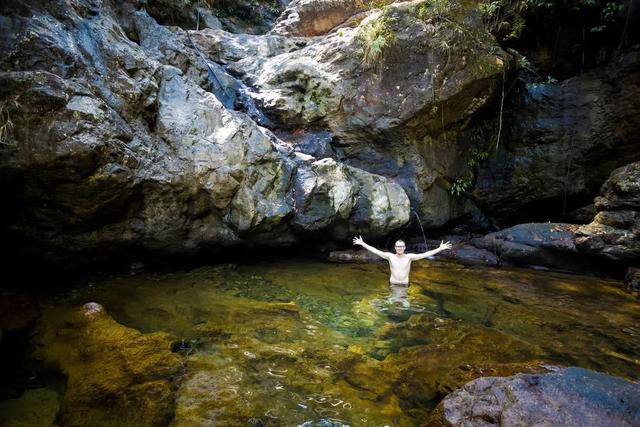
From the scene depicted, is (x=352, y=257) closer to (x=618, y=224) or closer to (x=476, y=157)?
(x=476, y=157)

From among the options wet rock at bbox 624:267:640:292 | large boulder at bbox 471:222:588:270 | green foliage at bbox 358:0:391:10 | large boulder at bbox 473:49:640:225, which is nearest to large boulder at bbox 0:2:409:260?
large boulder at bbox 471:222:588:270

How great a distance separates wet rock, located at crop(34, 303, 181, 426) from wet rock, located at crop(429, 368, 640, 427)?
8.01ft

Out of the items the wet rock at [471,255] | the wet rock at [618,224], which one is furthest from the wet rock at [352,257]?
the wet rock at [618,224]

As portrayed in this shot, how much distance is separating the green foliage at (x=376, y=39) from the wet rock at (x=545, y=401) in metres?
8.87

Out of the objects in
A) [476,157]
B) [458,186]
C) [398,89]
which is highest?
[398,89]

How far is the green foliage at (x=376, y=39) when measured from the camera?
9742 mm

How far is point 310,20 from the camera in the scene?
13117mm

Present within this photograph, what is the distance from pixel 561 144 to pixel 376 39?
6.29 metres

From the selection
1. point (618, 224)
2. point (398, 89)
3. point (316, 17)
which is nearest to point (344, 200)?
point (398, 89)

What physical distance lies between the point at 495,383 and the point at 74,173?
223 inches

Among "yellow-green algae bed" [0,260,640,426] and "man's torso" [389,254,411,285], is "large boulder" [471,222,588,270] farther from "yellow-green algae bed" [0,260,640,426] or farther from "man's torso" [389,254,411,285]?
"man's torso" [389,254,411,285]

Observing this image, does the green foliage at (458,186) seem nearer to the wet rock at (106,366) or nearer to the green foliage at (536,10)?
the green foliage at (536,10)

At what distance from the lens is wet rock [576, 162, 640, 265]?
300 inches

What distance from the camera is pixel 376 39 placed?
9.78m
